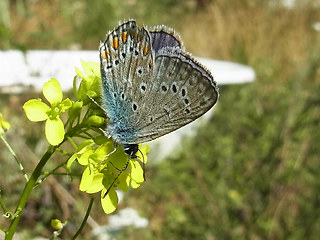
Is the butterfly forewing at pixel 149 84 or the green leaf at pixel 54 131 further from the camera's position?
the butterfly forewing at pixel 149 84

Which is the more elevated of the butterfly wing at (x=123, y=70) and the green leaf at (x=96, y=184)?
the butterfly wing at (x=123, y=70)

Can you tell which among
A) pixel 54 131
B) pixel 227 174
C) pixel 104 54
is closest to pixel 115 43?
pixel 104 54

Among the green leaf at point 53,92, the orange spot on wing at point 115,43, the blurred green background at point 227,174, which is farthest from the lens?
the blurred green background at point 227,174

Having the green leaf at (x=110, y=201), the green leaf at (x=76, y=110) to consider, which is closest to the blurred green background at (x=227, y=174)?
the green leaf at (x=110, y=201)

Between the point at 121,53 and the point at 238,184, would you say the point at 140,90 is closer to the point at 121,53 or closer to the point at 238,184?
the point at 121,53

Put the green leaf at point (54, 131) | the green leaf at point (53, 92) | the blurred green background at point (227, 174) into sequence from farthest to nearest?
the blurred green background at point (227, 174)
the green leaf at point (53, 92)
the green leaf at point (54, 131)

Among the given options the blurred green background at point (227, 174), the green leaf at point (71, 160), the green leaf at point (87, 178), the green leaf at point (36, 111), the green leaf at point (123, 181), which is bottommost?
the blurred green background at point (227, 174)

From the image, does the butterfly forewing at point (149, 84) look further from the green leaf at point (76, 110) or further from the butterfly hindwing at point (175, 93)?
the green leaf at point (76, 110)

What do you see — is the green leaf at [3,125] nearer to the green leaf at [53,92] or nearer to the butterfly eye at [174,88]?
the green leaf at [53,92]
